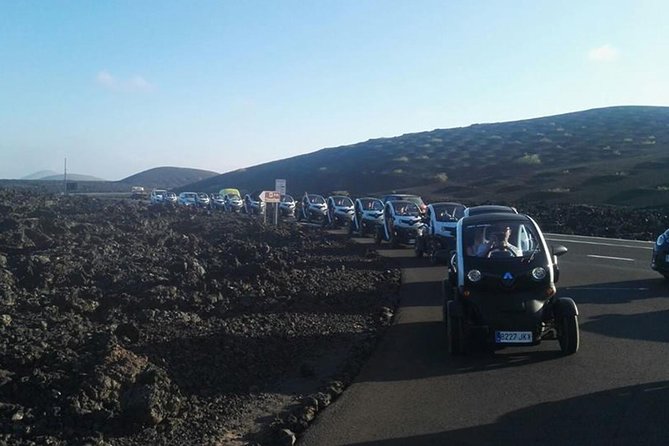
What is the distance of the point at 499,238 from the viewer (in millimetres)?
10508

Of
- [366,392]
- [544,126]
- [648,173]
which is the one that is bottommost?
[366,392]

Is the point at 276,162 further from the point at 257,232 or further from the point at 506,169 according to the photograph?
the point at 257,232

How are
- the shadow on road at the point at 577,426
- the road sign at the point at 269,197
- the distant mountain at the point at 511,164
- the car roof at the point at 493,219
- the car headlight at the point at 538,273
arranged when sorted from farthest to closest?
the distant mountain at the point at 511,164 < the road sign at the point at 269,197 < the car roof at the point at 493,219 < the car headlight at the point at 538,273 < the shadow on road at the point at 577,426

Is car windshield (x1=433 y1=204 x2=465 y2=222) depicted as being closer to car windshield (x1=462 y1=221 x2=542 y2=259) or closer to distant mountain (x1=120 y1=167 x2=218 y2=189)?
car windshield (x1=462 y1=221 x2=542 y2=259)

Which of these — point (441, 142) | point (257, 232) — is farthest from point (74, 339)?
point (441, 142)

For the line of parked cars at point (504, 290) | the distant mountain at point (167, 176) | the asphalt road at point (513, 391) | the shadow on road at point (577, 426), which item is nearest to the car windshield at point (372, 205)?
the asphalt road at point (513, 391)

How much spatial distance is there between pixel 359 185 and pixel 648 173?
3336 cm

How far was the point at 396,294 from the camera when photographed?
15656mm

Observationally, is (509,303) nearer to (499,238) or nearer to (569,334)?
(569,334)

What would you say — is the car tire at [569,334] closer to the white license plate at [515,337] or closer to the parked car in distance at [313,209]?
the white license plate at [515,337]

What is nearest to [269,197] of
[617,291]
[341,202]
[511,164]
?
[341,202]

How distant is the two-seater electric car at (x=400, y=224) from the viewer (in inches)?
1040

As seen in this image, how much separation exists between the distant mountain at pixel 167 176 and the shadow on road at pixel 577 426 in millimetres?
154578

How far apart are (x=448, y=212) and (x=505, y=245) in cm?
1246
